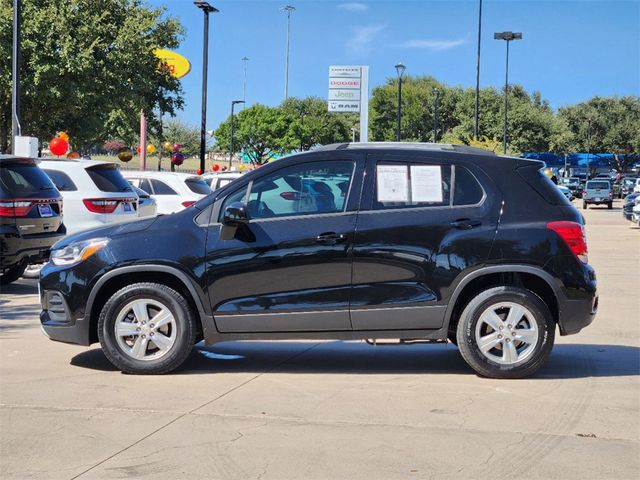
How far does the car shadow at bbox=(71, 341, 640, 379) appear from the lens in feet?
22.9

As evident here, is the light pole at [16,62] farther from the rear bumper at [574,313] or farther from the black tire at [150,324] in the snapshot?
the rear bumper at [574,313]

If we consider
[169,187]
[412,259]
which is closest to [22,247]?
[169,187]

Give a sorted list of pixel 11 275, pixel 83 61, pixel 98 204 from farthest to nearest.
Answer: pixel 83 61 < pixel 98 204 < pixel 11 275

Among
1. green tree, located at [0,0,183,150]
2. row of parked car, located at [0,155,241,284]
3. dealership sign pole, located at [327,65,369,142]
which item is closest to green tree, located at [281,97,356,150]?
dealership sign pole, located at [327,65,369,142]

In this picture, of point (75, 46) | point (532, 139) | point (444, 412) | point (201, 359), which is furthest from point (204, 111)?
point (532, 139)

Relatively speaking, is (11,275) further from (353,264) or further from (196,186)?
(353,264)

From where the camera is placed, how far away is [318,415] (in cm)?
557

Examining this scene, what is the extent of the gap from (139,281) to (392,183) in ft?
7.26

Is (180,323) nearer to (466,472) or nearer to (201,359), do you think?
(201,359)

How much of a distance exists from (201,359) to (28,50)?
25.3 meters

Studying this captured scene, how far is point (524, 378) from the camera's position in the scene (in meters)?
6.64

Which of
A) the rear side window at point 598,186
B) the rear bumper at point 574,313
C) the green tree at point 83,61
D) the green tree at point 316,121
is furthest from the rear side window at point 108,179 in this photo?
the green tree at point 316,121

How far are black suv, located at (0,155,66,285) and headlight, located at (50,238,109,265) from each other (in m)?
4.54

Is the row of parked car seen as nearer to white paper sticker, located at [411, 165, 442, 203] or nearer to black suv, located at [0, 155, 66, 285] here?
black suv, located at [0, 155, 66, 285]
